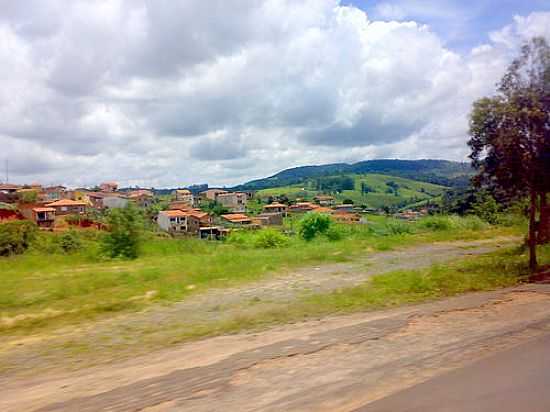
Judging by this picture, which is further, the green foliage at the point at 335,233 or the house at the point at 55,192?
the house at the point at 55,192

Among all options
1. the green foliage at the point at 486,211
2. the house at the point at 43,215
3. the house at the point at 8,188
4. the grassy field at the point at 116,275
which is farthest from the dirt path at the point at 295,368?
the house at the point at 8,188

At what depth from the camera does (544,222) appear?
1708 cm

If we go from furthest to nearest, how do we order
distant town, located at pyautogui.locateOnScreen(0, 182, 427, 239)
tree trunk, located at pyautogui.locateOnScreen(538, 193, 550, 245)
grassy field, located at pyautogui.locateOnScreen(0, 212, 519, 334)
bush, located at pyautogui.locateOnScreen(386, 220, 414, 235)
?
distant town, located at pyautogui.locateOnScreen(0, 182, 427, 239) → bush, located at pyautogui.locateOnScreen(386, 220, 414, 235) → tree trunk, located at pyautogui.locateOnScreen(538, 193, 550, 245) → grassy field, located at pyautogui.locateOnScreen(0, 212, 519, 334)

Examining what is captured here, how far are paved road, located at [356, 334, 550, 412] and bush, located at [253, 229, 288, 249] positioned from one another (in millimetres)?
19225

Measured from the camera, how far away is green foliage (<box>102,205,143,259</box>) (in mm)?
19297

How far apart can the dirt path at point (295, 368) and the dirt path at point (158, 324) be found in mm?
651

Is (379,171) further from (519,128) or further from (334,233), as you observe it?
(519,128)

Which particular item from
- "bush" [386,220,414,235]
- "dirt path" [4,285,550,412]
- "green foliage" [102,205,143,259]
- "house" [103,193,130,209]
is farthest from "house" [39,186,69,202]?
"dirt path" [4,285,550,412]

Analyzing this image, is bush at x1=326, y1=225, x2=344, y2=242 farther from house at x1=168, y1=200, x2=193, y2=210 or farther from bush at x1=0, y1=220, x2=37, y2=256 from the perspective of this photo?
house at x1=168, y1=200, x2=193, y2=210

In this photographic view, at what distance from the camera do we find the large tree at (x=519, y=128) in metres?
11.5

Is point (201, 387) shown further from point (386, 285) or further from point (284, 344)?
point (386, 285)

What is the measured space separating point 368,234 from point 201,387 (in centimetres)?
2483

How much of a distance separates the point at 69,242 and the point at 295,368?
18529 mm

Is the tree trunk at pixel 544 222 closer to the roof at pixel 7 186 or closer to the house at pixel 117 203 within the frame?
the house at pixel 117 203
